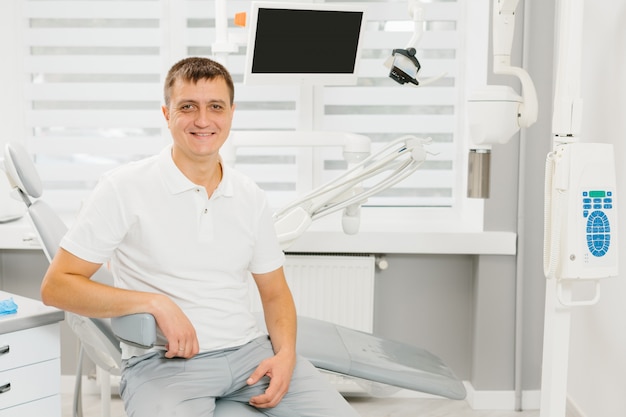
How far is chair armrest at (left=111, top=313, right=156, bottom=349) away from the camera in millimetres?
1743

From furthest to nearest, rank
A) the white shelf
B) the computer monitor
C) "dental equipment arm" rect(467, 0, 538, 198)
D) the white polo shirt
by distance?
the white shelf → the computer monitor → "dental equipment arm" rect(467, 0, 538, 198) → the white polo shirt

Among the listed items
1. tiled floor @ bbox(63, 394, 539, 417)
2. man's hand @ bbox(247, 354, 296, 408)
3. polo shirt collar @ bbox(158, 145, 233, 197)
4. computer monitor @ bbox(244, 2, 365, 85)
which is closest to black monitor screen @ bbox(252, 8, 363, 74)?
computer monitor @ bbox(244, 2, 365, 85)

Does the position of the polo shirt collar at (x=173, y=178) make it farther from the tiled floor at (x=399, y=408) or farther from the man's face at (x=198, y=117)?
the tiled floor at (x=399, y=408)

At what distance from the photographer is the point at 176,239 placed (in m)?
1.89

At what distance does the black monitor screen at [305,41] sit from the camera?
253 cm

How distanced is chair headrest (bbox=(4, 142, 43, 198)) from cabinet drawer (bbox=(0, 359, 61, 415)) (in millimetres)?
508

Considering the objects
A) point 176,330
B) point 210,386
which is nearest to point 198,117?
point 176,330

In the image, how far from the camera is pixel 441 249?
324cm

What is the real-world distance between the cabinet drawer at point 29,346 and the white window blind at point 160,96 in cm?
164

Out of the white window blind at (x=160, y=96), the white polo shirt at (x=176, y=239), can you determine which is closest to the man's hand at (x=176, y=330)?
the white polo shirt at (x=176, y=239)

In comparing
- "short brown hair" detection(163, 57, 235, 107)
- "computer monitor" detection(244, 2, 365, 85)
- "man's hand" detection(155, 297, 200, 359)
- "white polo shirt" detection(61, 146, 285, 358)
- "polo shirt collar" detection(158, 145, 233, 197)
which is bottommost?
"man's hand" detection(155, 297, 200, 359)

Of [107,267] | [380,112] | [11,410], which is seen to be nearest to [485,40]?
[380,112]

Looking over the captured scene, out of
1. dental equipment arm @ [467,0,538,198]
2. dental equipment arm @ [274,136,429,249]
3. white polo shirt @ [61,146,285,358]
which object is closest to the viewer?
white polo shirt @ [61,146,285,358]

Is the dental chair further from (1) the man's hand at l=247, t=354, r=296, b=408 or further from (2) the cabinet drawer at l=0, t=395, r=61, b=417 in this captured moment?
(2) the cabinet drawer at l=0, t=395, r=61, b=417
